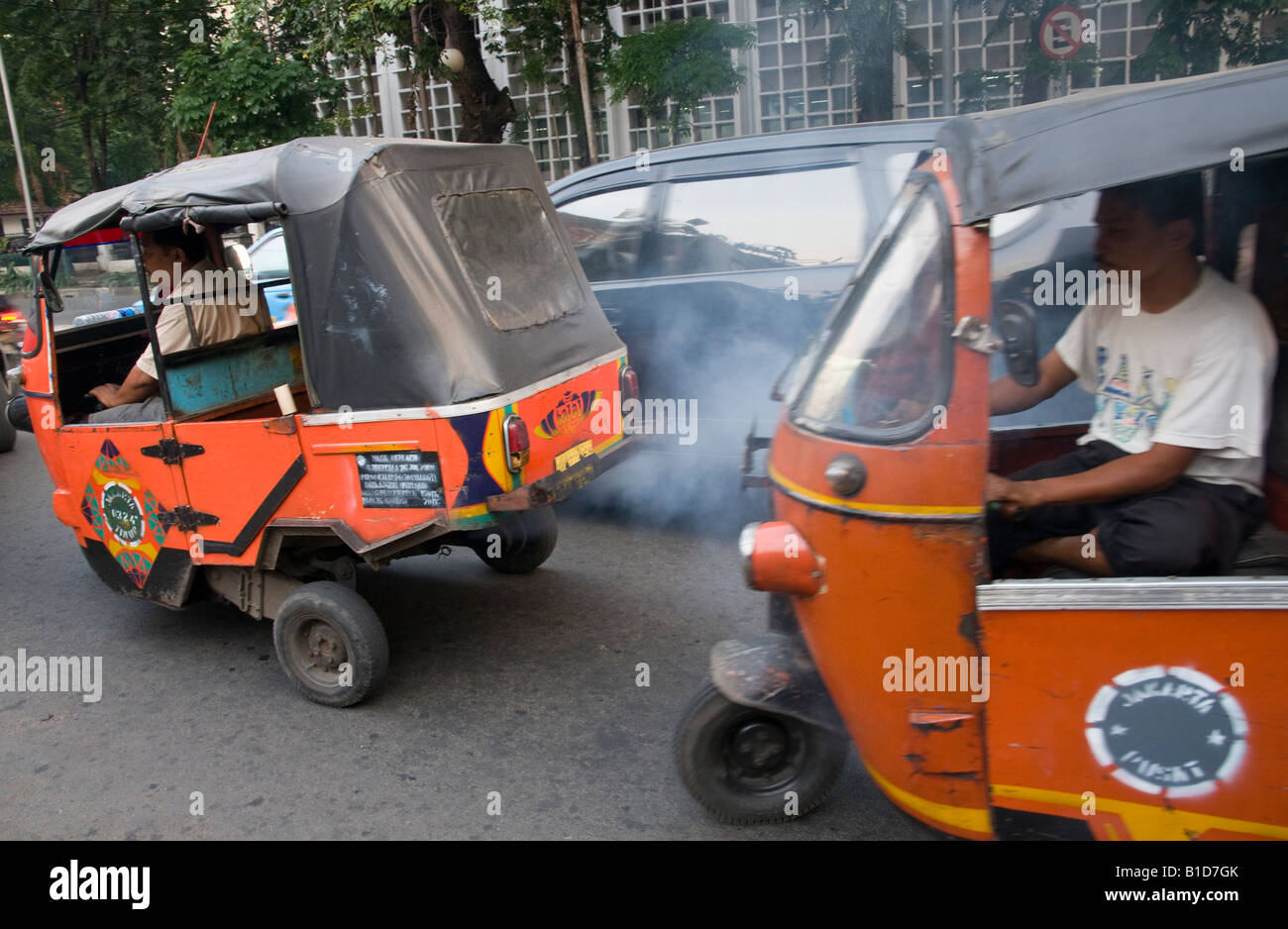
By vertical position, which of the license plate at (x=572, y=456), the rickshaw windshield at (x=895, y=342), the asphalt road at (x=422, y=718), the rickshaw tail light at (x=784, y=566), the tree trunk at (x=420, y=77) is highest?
the tree trunk at (x=420, y=77)

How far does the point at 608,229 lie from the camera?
562cm

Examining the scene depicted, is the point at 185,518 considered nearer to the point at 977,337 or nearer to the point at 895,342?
the point at 895,342

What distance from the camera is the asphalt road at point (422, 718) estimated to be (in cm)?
317

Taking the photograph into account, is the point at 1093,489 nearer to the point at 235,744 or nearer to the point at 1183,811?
the point at 1183,811

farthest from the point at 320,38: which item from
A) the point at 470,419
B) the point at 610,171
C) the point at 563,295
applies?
the point at 470,419

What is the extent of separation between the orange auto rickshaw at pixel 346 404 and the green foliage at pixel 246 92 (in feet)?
26.6

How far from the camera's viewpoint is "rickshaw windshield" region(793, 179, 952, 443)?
2.34 metres

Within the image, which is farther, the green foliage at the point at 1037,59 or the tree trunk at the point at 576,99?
the tree trunk at the point at 576,99

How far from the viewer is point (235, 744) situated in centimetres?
369

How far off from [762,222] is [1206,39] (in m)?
6.58

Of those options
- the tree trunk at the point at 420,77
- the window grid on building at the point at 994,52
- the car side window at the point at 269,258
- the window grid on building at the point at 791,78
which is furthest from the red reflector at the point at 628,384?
the tree trunk at the point at 420,77

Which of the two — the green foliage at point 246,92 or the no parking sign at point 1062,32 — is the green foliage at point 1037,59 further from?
the green foliage at point 246,92

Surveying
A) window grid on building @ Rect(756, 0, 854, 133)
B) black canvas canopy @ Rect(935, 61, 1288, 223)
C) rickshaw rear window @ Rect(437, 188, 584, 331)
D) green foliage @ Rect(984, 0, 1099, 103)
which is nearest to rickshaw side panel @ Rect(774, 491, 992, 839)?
black canvas canopy @ Rect(935, 61, 1288, 223)

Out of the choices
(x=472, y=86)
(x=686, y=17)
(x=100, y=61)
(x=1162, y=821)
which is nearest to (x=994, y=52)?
(x=686, y=17)
